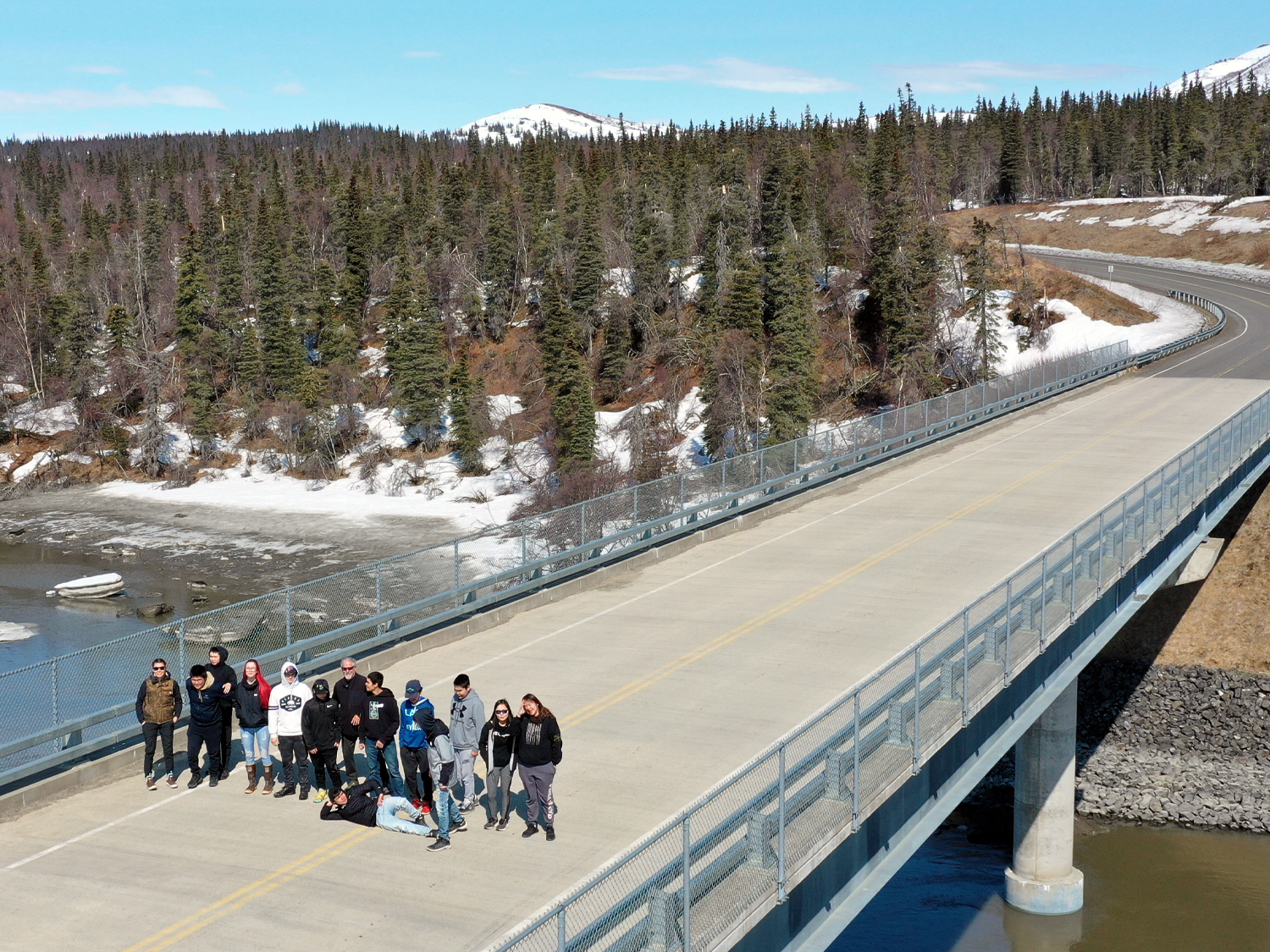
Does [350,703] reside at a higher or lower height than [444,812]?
higher

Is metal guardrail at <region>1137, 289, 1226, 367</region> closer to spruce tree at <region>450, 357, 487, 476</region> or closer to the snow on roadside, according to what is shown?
the snow on roadside

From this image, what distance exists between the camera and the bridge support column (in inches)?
906

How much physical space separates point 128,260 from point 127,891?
11732cm

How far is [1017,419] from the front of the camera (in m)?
40.2

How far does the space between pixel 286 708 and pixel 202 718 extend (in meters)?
0.86

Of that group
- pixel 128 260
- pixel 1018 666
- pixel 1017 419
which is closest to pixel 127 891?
pixel 1018 666

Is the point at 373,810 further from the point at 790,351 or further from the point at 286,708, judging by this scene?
the point at 790,351

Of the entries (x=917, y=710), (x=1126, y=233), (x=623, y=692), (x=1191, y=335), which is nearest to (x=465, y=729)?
(x=623, y=692)

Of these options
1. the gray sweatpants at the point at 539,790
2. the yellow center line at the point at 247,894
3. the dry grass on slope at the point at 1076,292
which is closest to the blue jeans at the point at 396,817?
the yellow center line at the point at 247,894

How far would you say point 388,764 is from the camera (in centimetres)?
1325

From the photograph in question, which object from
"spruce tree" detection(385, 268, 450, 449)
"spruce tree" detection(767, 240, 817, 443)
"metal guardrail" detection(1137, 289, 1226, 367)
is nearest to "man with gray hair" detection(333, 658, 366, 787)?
"metal guardrail" detection(1137, 289, 1226, 367)

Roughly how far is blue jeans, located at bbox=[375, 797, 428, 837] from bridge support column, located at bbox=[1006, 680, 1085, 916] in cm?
1411

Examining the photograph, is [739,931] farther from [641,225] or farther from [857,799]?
[641,225]

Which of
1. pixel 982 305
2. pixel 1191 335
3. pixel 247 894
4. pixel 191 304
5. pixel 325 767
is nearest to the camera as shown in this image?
pixel 247 894
